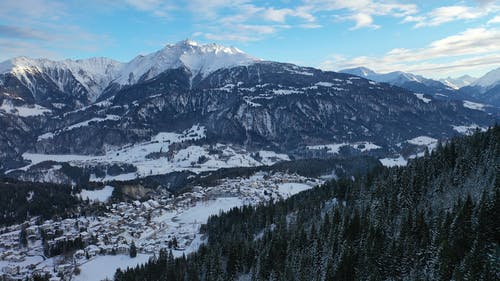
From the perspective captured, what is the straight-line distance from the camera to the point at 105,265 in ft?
571

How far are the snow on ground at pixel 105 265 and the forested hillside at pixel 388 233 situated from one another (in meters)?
19.2

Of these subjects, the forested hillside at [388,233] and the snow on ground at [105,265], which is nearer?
the forested hillside at [388,233]

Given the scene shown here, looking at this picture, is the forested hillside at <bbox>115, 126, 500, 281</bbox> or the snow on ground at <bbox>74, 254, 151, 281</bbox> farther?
the snow on ground at <bbox>74, 254, 151, 281</bbox>

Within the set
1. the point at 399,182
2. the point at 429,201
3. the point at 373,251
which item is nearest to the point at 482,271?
the point at 373,251

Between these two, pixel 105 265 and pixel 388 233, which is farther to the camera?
pixel 105 265

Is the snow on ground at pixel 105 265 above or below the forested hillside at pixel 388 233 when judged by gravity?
below

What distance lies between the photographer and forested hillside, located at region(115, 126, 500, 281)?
79000mm

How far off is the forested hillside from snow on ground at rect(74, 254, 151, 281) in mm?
19204

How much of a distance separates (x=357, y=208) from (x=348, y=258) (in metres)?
41.6

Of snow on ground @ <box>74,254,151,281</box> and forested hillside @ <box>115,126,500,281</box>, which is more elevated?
forested hillside @ <box>115,126,500,281</box>

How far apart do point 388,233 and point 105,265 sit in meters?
Result: 114

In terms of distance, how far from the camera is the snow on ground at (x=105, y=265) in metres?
165

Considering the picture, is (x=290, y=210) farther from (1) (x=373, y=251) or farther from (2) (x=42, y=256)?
(2) (x=42, y=256)

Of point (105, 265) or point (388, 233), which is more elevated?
point (388, 233)
